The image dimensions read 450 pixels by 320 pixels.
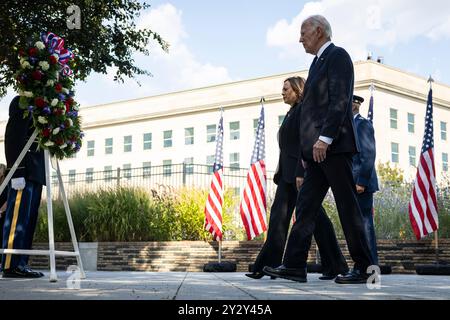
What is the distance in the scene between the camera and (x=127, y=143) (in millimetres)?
48781

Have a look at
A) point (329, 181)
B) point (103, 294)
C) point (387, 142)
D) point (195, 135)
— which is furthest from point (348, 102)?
point (195, 135)

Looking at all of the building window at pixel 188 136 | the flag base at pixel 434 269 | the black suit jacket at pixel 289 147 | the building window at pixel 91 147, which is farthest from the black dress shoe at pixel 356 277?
the building window at pixel 91 147

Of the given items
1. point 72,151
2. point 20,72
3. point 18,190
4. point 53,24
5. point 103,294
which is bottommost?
point 103,294

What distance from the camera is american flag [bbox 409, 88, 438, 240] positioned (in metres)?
10.3

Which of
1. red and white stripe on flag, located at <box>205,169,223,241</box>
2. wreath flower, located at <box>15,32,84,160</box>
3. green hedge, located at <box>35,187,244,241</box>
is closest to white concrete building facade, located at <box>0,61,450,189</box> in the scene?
green hedge, located at <box>35,187,244,241</box>

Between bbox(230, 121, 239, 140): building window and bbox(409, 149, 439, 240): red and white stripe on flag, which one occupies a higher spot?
bbox(230, 121, 239, 140): building window

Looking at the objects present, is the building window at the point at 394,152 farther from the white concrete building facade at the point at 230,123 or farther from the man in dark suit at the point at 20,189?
the man in dark suit at the point at 20,189

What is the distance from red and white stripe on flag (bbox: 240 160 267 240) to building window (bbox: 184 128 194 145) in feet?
109

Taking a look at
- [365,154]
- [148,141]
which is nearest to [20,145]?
[365,154]

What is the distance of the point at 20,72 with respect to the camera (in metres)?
5.77

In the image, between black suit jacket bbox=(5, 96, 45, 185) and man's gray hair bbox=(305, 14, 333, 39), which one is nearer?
man's gray hair bbox=(305, 14, 333, 39)

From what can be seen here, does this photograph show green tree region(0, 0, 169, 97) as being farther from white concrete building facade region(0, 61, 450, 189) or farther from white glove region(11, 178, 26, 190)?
white concrete building facade region(0, 61, 450, 189)
